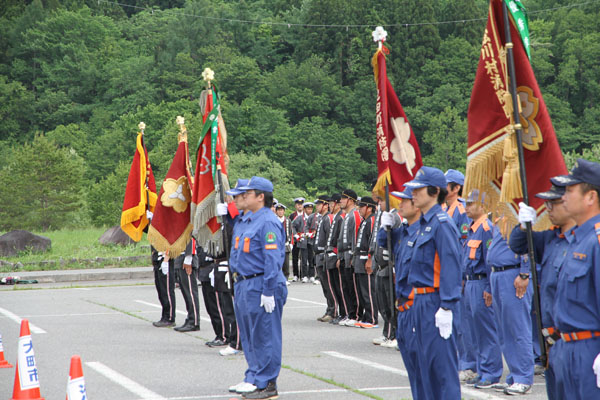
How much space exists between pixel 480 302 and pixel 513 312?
0.71m

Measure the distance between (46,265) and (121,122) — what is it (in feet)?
138

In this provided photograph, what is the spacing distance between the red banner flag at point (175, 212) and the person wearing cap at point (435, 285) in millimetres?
7031

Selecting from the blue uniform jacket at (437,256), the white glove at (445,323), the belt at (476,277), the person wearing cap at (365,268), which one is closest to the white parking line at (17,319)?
the person wearing cap at (365,268)

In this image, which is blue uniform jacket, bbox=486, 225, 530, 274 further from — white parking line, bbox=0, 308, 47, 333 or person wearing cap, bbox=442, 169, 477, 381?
white parking line, bbox=0, 308, 47, 333

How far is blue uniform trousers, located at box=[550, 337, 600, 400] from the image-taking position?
4.70 metres

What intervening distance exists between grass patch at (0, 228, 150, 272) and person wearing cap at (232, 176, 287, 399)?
65.6ft

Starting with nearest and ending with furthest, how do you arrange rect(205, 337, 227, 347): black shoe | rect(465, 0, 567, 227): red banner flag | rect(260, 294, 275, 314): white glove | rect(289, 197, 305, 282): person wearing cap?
rect(465, 0, 567, 227): red banner flag, rect(260, 294, 275, 314): white glove, rect(205, 337, 227, 347): black shoe, rect(289, 197, 305, 282): person wearing cap

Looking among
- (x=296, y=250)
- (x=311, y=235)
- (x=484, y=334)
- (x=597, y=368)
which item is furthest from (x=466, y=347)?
(x=296, y=250)

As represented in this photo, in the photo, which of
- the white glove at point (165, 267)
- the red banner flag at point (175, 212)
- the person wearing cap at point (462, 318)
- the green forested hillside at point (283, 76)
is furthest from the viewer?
the green forested hillside at point (283, 76)

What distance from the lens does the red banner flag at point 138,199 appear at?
587 inches

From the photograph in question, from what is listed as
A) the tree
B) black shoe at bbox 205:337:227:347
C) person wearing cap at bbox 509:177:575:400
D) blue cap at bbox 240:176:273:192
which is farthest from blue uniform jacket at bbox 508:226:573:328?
the tree

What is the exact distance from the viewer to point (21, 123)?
7512 cm

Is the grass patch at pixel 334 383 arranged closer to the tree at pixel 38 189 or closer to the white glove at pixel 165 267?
the white glove at pixel 165 267

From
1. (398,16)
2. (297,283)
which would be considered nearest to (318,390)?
(297,283)
